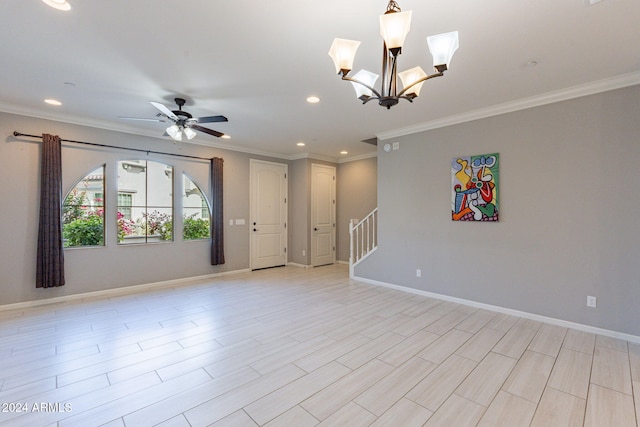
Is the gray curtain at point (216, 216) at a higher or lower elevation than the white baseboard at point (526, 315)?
higher

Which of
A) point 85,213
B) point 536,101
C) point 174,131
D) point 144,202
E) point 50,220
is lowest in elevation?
point 50,220

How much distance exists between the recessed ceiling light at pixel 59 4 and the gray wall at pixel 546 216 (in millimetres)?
4374

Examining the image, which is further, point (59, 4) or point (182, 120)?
point (182, 120)

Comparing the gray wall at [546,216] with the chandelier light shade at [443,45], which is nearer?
the chandelier light shade at [443,45]

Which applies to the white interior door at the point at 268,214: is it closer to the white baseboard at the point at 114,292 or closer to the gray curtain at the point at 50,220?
the white baseboard at the point at 114,292

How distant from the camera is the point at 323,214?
7.30 metres

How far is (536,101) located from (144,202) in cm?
618

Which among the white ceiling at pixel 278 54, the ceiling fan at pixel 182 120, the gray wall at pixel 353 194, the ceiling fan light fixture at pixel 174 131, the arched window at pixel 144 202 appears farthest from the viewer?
the gray wall at pixel 353 194

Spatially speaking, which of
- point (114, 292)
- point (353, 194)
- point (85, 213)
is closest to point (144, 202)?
Result: point (85, 213)

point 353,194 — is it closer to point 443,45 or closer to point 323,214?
point 323,214

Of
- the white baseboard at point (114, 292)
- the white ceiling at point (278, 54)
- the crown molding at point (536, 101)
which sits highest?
the white ceiling at point (278, 54)

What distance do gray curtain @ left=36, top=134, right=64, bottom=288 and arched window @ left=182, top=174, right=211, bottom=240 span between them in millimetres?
1813

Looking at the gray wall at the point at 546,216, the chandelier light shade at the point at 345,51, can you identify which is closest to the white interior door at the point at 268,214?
the gray wall at the point at 546,216

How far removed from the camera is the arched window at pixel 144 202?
15.9ft
